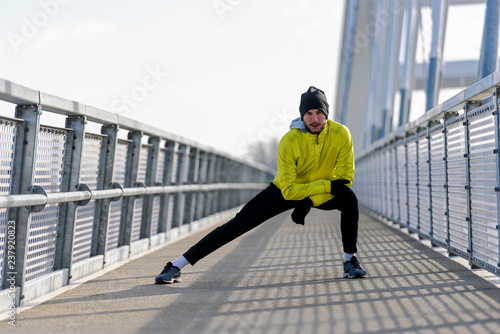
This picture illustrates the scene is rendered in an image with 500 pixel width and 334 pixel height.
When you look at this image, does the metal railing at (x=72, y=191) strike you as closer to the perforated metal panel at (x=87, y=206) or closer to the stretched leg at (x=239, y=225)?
the perforated metal panel at (x=87, y=206)

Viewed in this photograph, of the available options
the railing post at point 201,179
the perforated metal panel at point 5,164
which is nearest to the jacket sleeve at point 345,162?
the perforated metal panel at point 5,164

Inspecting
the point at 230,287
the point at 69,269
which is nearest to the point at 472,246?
the point at 230,287

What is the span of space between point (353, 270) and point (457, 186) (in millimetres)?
1683

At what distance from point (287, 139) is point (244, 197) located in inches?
729

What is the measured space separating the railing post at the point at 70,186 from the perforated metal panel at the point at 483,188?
2.98 metres

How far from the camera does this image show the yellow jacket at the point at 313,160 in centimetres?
558

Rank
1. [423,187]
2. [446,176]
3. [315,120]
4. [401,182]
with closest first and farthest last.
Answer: [315,120] < [446,176] < [423,187] < [401,182]

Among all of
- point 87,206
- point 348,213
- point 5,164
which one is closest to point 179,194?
point 87,206

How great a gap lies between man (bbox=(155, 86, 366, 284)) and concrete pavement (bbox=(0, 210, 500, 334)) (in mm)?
250

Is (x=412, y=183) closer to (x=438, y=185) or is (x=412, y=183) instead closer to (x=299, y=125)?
(x=438, y=185)

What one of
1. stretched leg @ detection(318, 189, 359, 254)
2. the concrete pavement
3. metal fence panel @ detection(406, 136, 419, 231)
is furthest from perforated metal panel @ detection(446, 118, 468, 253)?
metal fence panel @ detection(406, 136, 419, 231)

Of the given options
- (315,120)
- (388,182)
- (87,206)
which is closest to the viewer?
(315,120)

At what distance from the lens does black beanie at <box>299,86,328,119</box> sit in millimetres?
5492

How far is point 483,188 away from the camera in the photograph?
579 centimetres
